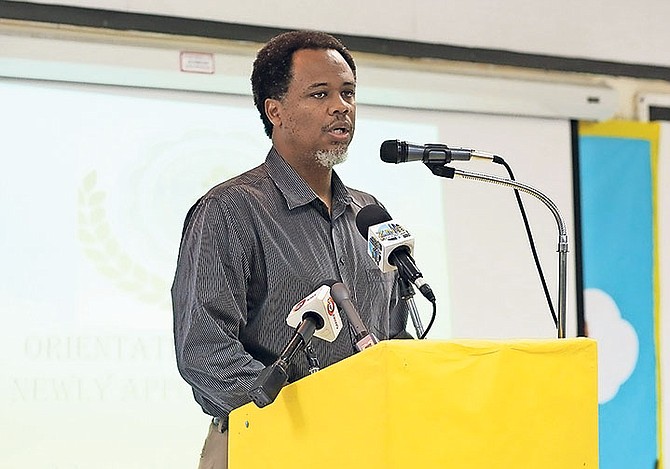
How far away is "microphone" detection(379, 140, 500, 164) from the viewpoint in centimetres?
181

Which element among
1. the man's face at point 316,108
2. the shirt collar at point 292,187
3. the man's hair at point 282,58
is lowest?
the shirt collar at point 292,187

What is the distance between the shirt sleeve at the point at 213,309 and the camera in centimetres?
186

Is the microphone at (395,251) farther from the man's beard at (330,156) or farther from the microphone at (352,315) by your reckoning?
the man's beard at (330,156)

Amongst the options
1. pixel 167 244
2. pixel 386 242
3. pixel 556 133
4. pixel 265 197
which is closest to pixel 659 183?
pixel 556 133

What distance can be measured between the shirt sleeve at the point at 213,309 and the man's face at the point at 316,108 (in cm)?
26

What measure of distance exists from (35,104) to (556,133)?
81.3 inches

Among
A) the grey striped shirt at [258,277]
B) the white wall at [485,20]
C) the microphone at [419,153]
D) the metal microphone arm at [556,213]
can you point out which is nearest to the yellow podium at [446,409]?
the metal microphone arm at [556,213]

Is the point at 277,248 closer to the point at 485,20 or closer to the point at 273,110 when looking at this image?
the point at 273,110

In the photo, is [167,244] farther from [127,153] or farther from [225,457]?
[225,457]

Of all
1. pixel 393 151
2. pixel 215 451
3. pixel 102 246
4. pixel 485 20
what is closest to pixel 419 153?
pixel 393 151

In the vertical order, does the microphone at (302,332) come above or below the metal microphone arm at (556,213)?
below

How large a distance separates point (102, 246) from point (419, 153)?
198cm

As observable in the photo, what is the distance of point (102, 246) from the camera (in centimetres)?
358

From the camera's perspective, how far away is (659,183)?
15.2 feet
